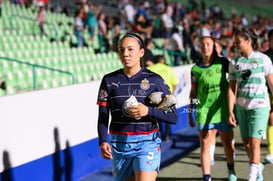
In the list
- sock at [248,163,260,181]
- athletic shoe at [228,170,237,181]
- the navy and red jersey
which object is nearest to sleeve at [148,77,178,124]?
the navy and red jersey

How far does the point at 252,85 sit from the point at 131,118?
2165 mm

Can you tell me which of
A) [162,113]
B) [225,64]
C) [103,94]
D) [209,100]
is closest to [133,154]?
[162,113]

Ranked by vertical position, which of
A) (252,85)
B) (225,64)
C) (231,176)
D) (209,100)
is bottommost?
(231,176)

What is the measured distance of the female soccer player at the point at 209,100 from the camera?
5.99 meters

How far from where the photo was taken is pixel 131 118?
383 cm

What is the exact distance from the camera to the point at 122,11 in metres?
18.8

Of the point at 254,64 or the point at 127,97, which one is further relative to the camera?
the point at 254,64

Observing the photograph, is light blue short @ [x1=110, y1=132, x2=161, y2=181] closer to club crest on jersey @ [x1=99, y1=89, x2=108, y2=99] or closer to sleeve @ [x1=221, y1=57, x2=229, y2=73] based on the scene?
club crest on jersey @ [x1=99, y1=89, x2=108, y2=99]

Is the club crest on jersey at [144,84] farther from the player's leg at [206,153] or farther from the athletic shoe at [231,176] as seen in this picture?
the athletic shoe at [231,176]

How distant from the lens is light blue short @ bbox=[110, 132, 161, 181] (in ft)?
12.6

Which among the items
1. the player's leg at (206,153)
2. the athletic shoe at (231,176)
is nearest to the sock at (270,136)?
the athletic shoe at (231,176)

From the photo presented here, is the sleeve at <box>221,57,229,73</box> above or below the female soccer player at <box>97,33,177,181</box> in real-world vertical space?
above

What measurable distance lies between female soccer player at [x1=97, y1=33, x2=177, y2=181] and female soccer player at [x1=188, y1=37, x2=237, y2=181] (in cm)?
217

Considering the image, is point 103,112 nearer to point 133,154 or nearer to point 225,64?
point 133,154
